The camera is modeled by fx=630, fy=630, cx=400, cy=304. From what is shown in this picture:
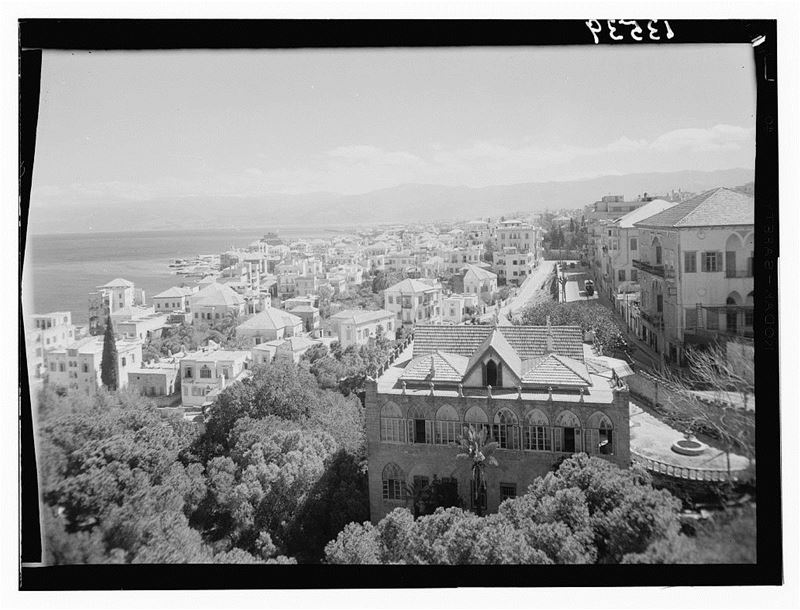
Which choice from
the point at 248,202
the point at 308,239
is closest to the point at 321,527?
the point at 308,239

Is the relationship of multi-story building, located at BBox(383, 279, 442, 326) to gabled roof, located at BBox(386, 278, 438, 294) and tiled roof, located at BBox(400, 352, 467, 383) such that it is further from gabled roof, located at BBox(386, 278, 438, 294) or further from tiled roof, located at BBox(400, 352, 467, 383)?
tiled roof, located at BBox(400, 352, 467, 383)

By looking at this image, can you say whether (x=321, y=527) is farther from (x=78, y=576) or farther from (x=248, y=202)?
(x=248, y=202)

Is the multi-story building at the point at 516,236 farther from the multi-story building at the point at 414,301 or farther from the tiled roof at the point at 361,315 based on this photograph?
the tiled roof at the point at 361,315

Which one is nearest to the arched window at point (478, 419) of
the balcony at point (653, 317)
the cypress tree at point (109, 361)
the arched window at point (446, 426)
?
the arched window at point (446, 426)

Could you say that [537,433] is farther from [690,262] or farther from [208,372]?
[208,372]

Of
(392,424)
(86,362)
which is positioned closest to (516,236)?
(392,424)

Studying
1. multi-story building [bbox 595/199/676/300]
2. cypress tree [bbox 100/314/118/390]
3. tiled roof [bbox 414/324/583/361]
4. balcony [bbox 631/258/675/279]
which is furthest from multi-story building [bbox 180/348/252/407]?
balcony [bbox 631/258/675/279]

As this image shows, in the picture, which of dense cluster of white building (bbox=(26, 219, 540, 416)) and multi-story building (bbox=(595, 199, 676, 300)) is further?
dense cluster of white building (bbox=(26, 219, 540, 416))
